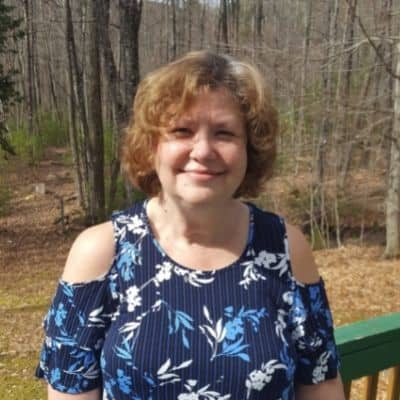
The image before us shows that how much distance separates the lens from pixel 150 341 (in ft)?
3.75

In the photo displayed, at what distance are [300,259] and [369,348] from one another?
0.52 m

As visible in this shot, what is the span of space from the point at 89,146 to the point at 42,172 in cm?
621

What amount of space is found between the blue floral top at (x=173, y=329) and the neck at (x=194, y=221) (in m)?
0.06

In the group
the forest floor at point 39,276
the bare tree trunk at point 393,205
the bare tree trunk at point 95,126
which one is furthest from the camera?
the bare tree trunk at point 95,126

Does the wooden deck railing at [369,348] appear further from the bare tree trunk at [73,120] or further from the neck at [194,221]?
the bare tree trunk at [73,120]

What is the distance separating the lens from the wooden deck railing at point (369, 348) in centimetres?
153

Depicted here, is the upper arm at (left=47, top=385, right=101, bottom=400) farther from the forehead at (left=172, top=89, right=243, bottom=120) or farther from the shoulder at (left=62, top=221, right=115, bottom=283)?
the forehead at (left=172, top=89, right=243, bottom=120)

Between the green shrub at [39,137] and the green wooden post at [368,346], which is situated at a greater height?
the green wooden post at [368,346]

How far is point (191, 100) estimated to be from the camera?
1.16m

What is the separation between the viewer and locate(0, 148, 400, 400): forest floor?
18.9 feet

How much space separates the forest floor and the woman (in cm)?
328

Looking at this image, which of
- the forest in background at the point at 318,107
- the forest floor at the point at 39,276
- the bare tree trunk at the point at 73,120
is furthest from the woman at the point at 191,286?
the bare tree trunk at the point at 73,120

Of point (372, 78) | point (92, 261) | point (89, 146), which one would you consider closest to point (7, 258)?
point (89, 146)

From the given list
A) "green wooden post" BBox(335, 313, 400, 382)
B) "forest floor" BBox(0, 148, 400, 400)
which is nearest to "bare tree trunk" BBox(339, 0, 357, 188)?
"forest floor" BBox(0, 148, 400, 400)
